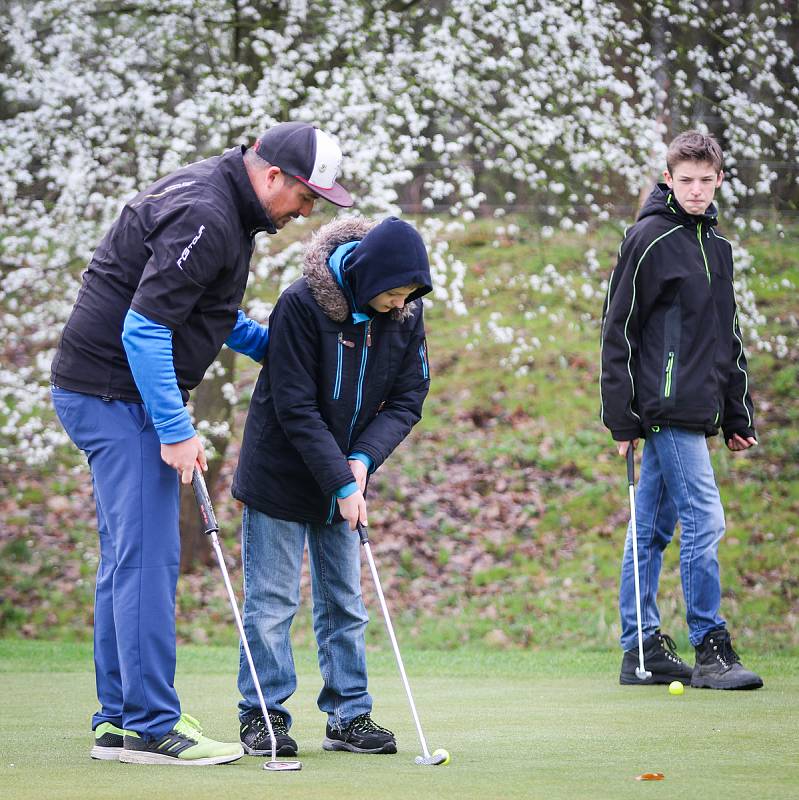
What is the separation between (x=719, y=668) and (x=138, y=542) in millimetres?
2748

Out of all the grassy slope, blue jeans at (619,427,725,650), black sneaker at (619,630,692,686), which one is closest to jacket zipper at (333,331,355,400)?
blue jeans at (619,427,725,650)

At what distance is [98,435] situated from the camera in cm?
397

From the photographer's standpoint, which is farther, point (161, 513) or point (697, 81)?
point (697, 81)

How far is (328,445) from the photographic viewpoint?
4023 millimetres

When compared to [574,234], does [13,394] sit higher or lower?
lower

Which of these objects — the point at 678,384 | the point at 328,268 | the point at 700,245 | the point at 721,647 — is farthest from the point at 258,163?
the point at 721,647

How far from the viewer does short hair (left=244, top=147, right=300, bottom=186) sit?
4000 mm

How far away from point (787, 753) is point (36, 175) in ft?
26.3

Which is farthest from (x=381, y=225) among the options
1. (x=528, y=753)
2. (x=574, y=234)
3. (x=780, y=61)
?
(x=574, y=234)

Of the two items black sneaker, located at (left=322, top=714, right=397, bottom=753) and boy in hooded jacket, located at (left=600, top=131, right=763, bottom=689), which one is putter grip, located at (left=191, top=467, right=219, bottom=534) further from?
boy in hooded jacket, located at (left=600, top=131, right=763, bottom=689)

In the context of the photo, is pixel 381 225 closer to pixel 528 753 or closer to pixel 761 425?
pixel 528 753

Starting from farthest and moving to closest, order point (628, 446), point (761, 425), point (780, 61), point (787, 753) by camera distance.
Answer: point (761, 425)
point (780, 61)
point (628, 446)
point (787, 753)

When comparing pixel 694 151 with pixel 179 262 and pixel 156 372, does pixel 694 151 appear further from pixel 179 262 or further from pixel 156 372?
pixel 156 372

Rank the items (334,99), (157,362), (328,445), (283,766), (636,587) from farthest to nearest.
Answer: (334,99) < (636,587) < (328,445) < (157,362) < (283,766)
